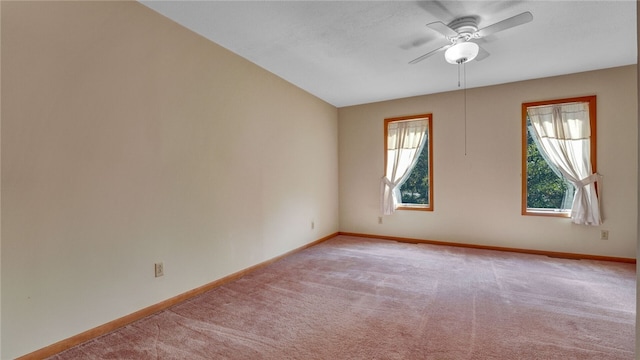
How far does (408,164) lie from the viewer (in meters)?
4.84

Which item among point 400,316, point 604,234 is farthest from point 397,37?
point 604,234

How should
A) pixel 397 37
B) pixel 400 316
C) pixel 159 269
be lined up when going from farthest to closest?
pixel 397 37 → pixel 159 269 → pixel 400 316

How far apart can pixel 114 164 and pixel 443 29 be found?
296 cm

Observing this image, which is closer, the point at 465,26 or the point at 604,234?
the point at 465,26

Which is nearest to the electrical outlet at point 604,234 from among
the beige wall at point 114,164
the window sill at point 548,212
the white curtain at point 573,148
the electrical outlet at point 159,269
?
the white curtain at point 573,148

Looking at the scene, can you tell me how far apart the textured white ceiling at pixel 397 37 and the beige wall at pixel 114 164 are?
398 millimetres

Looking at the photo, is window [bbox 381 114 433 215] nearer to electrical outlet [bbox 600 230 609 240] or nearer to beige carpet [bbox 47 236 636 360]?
beige carpet [bbox 47 236 636 360]

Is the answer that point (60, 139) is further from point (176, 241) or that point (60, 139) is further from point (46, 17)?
point (176, 241)

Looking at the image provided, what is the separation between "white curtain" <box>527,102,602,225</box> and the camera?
12.1 ft

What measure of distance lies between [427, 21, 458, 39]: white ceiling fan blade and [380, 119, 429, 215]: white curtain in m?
2.19

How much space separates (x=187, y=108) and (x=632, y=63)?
207 inches

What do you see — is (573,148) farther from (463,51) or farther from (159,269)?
(159,269)

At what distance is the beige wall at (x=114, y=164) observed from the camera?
167cm

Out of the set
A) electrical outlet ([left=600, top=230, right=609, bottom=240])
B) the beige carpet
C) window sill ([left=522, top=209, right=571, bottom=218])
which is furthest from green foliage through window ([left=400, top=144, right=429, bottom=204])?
electrical outlet ([left=600, top=230, right=609, bottom=240])
